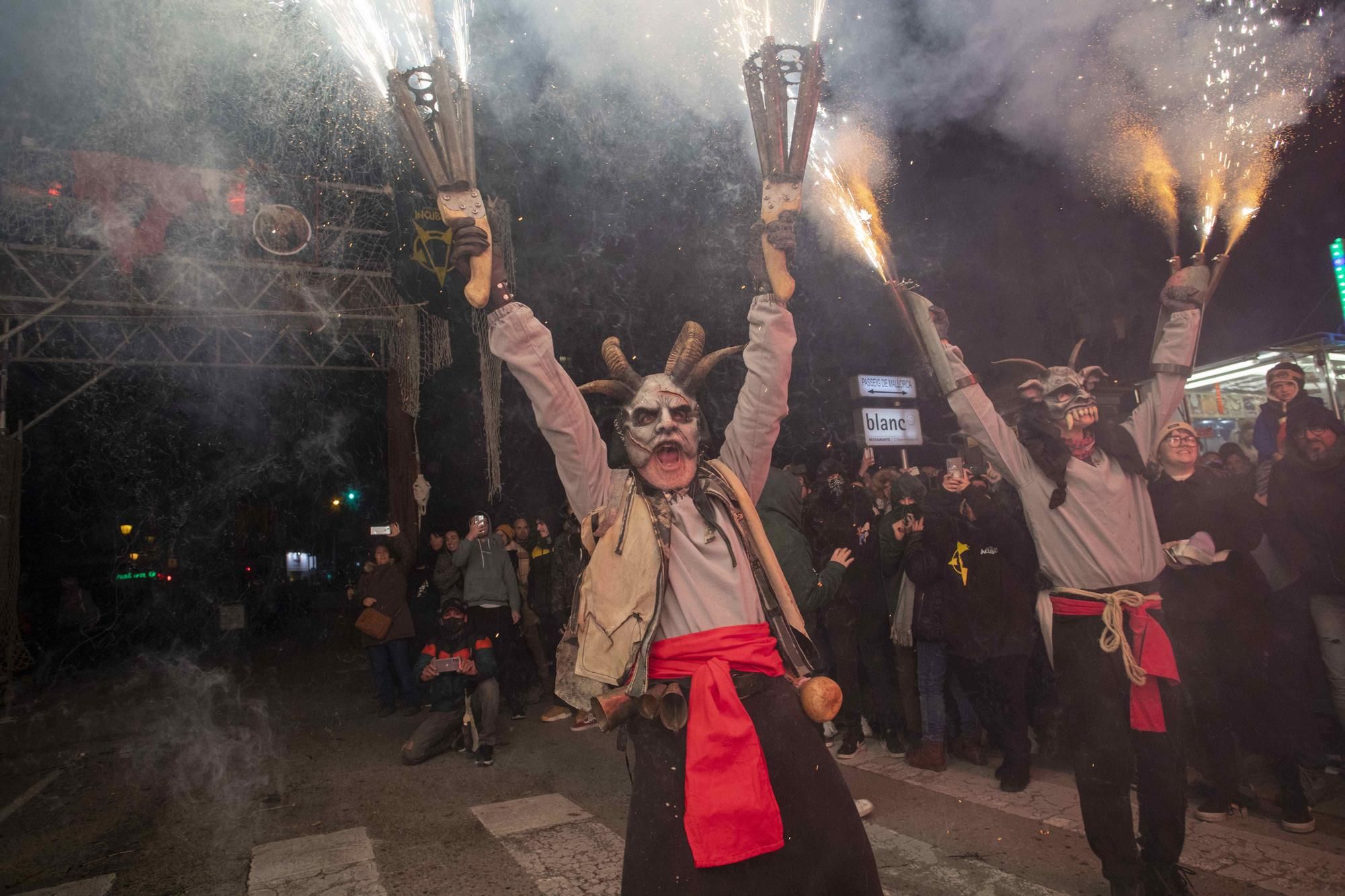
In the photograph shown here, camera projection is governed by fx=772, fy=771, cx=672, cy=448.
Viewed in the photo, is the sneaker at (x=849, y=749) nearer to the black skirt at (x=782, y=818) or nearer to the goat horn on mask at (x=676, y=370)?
the black skirt at (x=782, y=818)

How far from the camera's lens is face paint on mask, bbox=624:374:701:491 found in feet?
8.46

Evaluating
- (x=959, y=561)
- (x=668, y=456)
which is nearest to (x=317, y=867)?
(x=668, y=456)

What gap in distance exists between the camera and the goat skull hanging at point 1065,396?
3451 mm

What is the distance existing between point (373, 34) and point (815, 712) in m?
3.67

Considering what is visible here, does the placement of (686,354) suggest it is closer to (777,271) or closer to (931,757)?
(777,271)

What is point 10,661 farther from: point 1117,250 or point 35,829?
point 1117,250

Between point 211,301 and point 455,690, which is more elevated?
point 211,301

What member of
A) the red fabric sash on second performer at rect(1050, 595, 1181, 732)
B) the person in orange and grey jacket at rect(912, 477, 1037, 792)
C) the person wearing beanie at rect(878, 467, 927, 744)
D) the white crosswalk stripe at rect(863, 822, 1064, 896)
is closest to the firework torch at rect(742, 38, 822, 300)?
the red fabric sash on second performer at rect(1050, 595, 1181, 732)

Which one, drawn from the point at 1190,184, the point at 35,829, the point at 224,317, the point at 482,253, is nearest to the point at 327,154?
the point at 224,317

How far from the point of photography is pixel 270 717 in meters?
8.20

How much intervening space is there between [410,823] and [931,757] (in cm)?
344

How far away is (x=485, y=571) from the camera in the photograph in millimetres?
7543

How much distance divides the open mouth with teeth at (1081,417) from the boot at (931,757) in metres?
2.81

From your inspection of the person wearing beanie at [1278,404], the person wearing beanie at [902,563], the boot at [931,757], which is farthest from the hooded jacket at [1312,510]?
the boot at [931,757]
